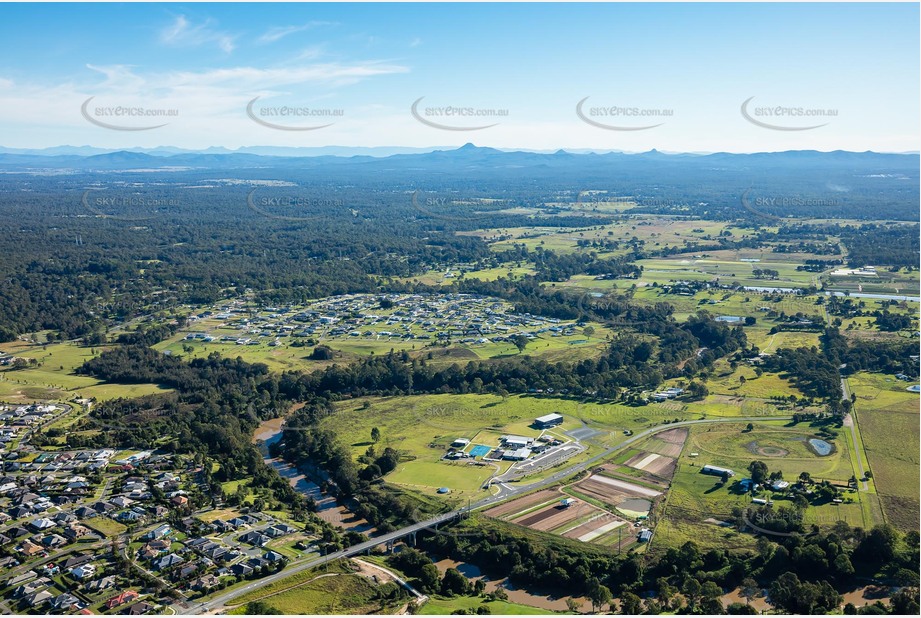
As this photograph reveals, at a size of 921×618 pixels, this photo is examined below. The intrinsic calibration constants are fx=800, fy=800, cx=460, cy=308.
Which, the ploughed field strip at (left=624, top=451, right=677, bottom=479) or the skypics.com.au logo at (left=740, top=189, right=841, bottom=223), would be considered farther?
the skypics.com.au logo at (left=740, top=189, right=841, bottom=223)

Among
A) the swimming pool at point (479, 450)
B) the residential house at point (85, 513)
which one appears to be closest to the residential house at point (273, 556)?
the residential house at point (85, 513)

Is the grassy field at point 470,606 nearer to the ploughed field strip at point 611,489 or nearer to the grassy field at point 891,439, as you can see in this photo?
the ploughed field strip at point 611,489

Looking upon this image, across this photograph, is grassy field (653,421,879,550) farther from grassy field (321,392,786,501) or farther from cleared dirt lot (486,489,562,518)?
cleared dirt lot (486,489,562,518)

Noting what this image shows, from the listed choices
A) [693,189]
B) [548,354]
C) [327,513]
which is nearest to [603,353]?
[548,354]

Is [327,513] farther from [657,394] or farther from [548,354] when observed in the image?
[548,354]

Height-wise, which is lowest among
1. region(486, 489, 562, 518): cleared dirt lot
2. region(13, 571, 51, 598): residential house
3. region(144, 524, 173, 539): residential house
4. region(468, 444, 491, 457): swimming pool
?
region(13, 571, 51, 598): residential house

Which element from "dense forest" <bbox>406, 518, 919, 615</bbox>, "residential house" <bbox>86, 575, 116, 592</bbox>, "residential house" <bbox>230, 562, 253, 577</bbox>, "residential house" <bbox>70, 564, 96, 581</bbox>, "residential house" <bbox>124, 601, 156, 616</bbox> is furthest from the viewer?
"residential house" <bbox>230, 562, 253, 577</bbox>

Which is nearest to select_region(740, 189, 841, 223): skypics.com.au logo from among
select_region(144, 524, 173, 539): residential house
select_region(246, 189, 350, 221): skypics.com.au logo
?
select_region(246, 189, 350, 221): skypics.com.au logo
